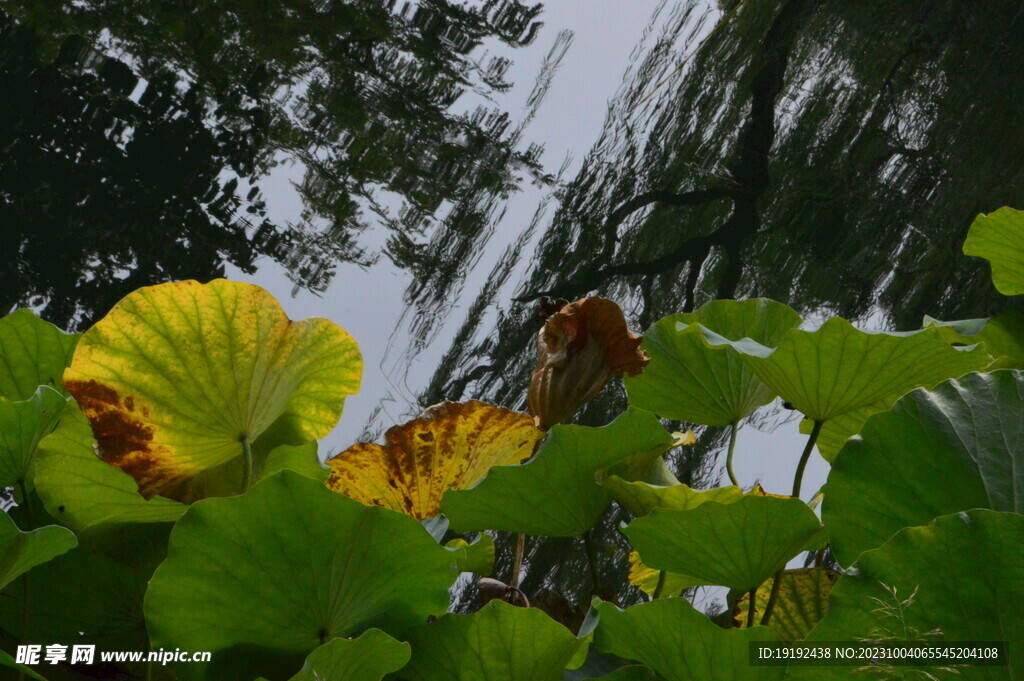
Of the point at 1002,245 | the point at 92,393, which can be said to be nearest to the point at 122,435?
the point at 92,393

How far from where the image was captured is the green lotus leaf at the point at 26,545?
0.13m

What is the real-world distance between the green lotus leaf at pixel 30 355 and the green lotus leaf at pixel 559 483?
0.11 metres

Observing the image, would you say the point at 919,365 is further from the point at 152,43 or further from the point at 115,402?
the point at 152,43

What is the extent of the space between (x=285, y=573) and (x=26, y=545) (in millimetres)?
43

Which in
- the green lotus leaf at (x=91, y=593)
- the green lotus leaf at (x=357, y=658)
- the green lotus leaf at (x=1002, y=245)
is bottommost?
the green lotus leaf at (x=91, y=593)

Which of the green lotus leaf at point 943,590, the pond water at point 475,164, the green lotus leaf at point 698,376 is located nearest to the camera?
the green lotus leaf at point 943,590

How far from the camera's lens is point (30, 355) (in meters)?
0.20

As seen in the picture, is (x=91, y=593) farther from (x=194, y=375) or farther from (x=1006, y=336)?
(x=1006, y=336)

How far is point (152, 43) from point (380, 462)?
32.6 inches

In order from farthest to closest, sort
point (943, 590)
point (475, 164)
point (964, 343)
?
point (475, 164), point (964, 343), point (943, 590)

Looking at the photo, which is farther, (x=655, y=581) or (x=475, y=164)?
(x=475, y=164)

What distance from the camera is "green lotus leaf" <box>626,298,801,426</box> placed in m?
0.21

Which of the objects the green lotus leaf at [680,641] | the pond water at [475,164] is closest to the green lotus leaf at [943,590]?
the green lotus leaf at [680,641]

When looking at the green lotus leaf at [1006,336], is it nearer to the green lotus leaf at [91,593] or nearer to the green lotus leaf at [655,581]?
the green lotus leaf at [655,581]
